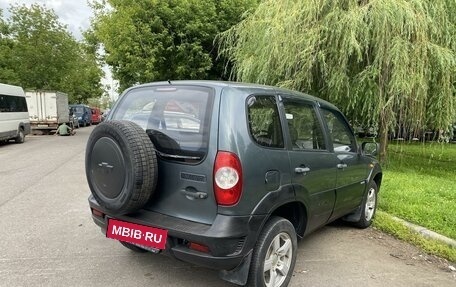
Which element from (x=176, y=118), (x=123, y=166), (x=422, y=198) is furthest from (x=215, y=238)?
(x=422, y=198)

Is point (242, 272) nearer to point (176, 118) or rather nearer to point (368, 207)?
point (176, 118)

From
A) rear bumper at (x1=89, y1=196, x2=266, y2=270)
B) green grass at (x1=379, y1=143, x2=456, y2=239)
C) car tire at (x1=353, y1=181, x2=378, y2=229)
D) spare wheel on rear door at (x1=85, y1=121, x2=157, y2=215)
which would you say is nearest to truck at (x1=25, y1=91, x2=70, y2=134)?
green grass at (x1=379, y1=143, x2=456, y2=239)

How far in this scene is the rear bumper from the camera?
2.90 m

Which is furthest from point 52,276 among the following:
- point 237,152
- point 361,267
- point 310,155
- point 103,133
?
point 361,267

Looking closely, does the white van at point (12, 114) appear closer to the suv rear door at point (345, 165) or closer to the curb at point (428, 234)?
the suv rear door at point (345, 165)

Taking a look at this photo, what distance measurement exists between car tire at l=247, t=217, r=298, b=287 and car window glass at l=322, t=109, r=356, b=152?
1.25 meters

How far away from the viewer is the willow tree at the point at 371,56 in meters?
7.81

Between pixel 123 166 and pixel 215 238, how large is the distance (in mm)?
885

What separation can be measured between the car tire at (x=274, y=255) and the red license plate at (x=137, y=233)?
741 mm

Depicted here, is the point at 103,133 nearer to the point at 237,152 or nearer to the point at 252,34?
the point at 237,152

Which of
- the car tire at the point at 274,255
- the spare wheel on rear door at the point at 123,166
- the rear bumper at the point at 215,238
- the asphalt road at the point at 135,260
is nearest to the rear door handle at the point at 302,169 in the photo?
the car tire at the point at 274,255

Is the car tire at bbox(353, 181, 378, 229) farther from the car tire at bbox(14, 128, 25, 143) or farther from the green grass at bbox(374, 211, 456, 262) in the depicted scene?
the car tire at bbox(14, 128, 25, 143)

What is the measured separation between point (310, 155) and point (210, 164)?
1.18m

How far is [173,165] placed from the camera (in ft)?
10.3
